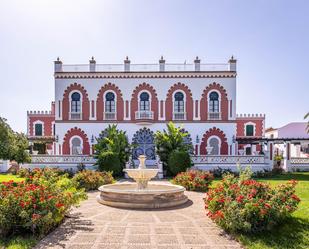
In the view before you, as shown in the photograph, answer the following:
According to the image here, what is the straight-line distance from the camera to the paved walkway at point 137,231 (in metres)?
6.63

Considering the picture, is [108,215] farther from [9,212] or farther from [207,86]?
[207,86]

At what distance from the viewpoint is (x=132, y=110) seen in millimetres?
27312

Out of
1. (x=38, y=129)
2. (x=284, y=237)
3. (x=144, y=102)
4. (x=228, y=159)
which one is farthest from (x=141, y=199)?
(x=38, y=129)

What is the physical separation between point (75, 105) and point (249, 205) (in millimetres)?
23037

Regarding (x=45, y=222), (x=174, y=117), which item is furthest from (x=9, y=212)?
(x=174, y=117)

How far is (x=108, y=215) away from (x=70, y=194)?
4.90ft

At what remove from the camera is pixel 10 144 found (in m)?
15.2

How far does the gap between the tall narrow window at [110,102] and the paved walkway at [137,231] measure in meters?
17.9

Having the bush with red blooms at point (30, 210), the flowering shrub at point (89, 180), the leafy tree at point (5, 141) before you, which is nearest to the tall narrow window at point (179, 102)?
the flowering shrub at point (89, 180)

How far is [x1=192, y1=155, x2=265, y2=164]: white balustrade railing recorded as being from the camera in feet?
76.9

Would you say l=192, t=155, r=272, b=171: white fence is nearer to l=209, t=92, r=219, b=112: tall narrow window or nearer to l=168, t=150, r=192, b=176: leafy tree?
l=168, t=150, r=192, b=176: leafy tree

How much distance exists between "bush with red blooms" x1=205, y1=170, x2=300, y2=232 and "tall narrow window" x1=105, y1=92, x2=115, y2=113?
782 inches

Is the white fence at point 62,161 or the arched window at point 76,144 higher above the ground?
the arched window at point 76,144

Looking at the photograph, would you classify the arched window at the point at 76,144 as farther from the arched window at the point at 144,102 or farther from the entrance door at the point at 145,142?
the arched window at the point at 144,102
